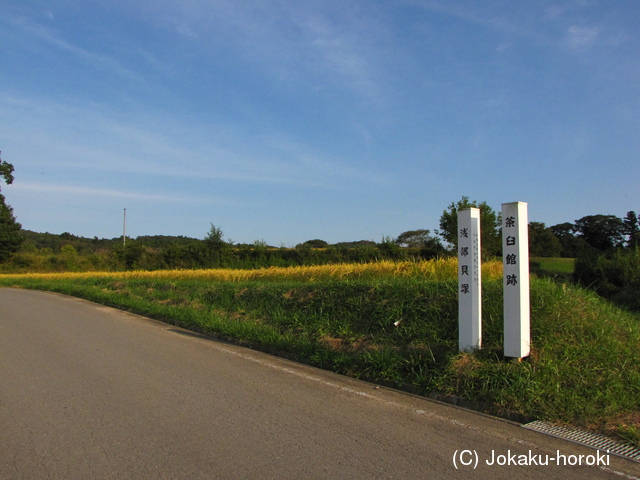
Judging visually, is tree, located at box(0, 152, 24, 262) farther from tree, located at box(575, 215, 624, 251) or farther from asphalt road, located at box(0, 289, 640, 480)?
tree, located at box(575, 215, 624, 251)

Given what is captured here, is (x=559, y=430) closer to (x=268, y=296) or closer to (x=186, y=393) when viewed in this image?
(x=186, y=393)

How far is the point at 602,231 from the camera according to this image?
31.4 m

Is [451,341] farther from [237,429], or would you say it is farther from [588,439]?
[237,429]

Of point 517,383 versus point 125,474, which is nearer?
point 125,474

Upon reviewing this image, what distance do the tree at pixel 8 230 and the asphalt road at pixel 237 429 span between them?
5174 centimetres

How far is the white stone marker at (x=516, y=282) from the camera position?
5391mm

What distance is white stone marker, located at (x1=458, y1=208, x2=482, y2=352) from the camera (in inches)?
235

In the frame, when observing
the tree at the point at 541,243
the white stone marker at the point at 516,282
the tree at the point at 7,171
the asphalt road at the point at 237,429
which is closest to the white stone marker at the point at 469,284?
the white stone marker at the point at 516,282

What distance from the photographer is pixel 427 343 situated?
262 inches

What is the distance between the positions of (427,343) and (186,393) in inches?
134

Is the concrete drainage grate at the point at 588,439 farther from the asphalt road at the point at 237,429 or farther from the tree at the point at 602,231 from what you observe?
the tree at the point at 602,231

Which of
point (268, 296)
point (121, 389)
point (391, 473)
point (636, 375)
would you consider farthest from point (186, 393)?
point (268, 296)

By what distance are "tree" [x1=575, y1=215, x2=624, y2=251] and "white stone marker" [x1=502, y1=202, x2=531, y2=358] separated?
2596 cm

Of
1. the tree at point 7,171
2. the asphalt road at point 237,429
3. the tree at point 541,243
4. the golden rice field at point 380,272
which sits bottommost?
the asphalt road at point 237,429
